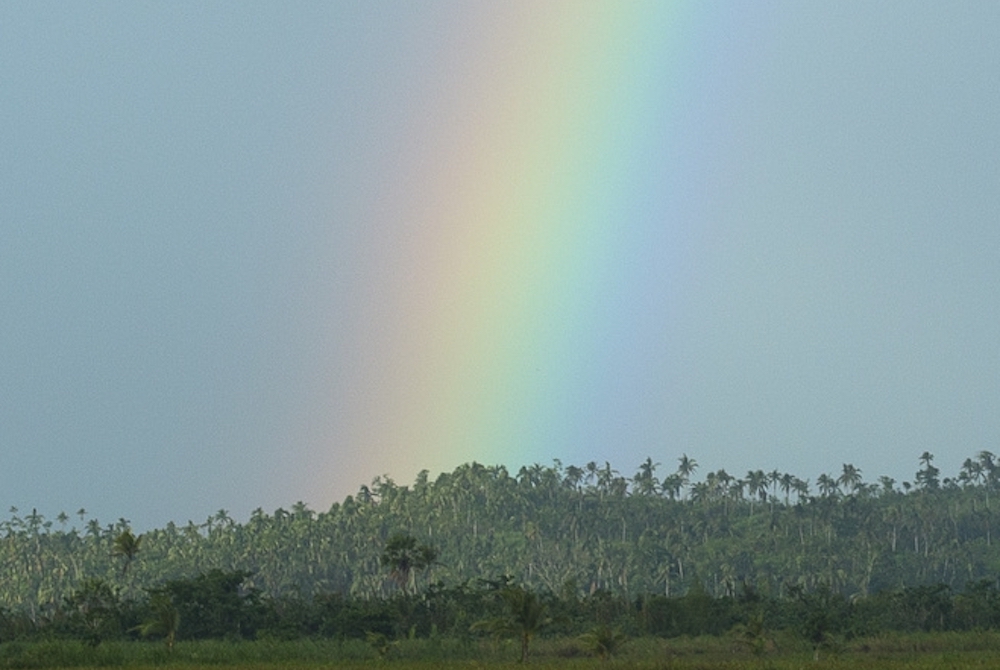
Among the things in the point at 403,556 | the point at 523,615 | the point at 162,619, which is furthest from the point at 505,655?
the point at 403,556

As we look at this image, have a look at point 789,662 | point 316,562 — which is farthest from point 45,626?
point 316,562

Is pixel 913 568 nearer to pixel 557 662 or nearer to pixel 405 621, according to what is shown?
pixel 405 621

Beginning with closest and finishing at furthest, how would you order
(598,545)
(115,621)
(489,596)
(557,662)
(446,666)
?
(446,666) < (557,662) < (115,621) < (489,596) < (598,545)

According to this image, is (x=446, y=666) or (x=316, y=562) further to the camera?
(x=316, y=562)

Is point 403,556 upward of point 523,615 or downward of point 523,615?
upward

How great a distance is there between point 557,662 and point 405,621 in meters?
26.7

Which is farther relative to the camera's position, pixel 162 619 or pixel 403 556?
pixel 403 556

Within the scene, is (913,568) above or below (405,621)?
above

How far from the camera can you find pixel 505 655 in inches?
3086

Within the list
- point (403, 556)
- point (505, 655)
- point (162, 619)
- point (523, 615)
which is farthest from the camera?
point (403, 556)

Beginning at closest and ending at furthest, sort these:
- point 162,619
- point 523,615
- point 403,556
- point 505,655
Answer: point 523,615
point 505,655
point 162,619
point 403,556

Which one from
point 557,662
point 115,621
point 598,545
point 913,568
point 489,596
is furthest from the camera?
point 598,545

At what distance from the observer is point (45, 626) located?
93.1 meters

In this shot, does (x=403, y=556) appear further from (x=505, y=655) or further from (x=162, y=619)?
(x=505, y=655)
